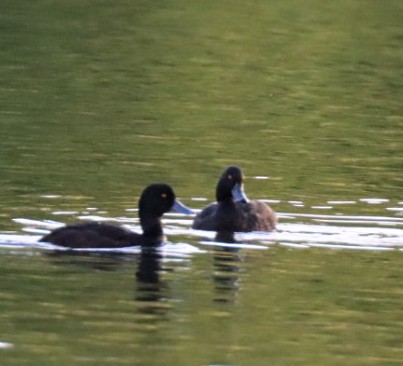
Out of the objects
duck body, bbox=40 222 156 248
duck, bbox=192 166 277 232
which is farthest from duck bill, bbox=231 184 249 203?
duck body, bbox=40 222 156 248

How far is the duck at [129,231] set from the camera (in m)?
18.8

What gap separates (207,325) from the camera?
15.0 meters

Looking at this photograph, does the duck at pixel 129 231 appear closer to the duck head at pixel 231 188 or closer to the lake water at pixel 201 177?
the lake water at pixel 201 177

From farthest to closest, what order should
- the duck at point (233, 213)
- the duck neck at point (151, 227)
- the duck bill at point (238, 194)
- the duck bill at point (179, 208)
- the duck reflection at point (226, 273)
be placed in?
the duck bill at point (238, 194)
the duck at point (233, 213)
the duck bill at point (179, 208)
the duck neck at point (151, 227)
the duck reflection at point (226, 273)

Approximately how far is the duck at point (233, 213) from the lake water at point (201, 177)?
276mm

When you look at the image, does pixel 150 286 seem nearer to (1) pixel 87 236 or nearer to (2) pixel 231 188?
(1) pixel 87 236

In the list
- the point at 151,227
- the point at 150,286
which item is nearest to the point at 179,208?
the point at 151,227

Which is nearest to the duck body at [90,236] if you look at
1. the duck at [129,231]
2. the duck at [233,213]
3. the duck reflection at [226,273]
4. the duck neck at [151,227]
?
the duck at [129,231]

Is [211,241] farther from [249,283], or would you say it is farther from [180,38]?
[180,38]

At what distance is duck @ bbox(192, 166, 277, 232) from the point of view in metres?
21.0

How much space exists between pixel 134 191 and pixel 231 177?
1577 millimetres

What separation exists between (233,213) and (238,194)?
67cm

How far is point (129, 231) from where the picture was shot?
19391 mm

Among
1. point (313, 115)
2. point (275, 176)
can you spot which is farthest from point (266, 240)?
point (313, 115)
